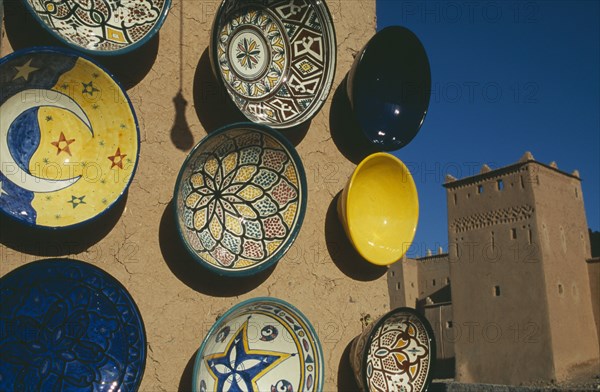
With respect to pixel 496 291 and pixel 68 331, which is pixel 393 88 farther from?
pixel 496 291

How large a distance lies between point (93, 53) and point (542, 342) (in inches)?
541

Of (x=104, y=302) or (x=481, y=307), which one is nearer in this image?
(x=104, y=302)

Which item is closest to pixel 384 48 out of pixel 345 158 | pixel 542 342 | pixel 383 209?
pixel 345 158

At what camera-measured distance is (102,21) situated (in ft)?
6.97

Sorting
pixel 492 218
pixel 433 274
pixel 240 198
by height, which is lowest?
pixel 240 198

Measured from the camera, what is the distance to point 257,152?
2.33 m

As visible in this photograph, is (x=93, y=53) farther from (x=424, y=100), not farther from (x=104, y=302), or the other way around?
(x=424, y=100)

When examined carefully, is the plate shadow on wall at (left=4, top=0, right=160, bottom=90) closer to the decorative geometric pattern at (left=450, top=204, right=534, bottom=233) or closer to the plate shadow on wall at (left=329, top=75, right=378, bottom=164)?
the plate shadow on wall at (left=329, top=75, right=378, bottom=164)

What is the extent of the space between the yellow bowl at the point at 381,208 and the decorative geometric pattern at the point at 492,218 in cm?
1238

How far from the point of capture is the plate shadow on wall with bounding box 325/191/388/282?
260cm

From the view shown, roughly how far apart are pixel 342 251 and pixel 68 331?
4.18ft

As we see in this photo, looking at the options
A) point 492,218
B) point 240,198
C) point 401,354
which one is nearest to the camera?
point 240,198

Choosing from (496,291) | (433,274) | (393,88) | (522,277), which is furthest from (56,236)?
(433,274)

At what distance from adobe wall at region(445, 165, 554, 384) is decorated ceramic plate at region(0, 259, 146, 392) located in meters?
13.4
